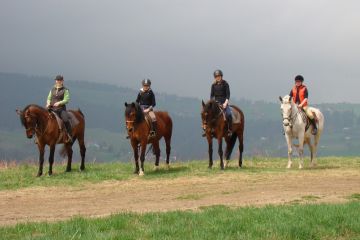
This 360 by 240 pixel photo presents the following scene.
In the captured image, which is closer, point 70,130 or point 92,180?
point 92,180

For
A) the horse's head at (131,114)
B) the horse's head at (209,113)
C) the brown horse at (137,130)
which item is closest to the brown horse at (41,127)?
the brown horse at (137,130)

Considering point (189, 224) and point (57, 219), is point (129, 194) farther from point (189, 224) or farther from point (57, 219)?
point (189, 224)

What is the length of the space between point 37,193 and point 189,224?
720cm

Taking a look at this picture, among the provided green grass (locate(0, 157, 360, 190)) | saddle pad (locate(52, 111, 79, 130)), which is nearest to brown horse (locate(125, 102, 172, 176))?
green grass (locate(0, 157, 360, 190))

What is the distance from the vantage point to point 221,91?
69.1 ft

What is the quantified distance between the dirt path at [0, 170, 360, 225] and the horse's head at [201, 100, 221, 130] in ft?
7.97

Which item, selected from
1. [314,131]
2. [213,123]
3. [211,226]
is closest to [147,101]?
[213,123]

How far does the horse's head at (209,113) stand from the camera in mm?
20328

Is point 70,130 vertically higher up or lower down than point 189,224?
higher up

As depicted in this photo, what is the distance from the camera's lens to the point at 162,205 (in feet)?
42.8

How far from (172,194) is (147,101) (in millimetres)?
6440

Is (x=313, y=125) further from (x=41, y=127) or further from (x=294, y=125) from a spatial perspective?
(x=41, y=127)

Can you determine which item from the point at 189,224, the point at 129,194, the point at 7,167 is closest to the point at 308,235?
the point at 189,224

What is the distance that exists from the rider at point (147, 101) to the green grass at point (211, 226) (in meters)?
9.70
